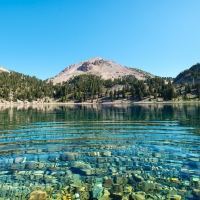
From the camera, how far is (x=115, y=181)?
10.9 meters

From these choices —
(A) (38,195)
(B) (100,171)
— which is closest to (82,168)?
(B) (100,171)

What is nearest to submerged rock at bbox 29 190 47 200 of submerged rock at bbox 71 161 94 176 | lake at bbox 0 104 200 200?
lake at bbox 0 104 200 200

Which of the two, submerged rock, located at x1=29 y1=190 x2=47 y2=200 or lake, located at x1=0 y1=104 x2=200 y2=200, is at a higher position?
lake, located at x1=0 y1=104 x2=200 y2=200

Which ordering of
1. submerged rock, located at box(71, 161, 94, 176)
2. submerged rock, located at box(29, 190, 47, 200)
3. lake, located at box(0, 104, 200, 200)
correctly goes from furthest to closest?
submerged rock, located at box(71, 161, 94, 176), lake, located at box(0, 104, 200, 200), submerged rock, located at box(29, 190, 47, 200)

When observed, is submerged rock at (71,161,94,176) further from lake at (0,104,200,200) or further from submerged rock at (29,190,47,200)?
submerged rock at (29,190,47,200)

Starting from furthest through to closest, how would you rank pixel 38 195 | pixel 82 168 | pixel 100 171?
pixel 82 168 → pixel 100 171 → pixel 38 195

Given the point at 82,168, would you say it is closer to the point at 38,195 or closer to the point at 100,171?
the point at 100,171

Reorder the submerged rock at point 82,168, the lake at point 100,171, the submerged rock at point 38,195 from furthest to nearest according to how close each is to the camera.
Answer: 1. the submerged rock at point 82,168
2. the lake at point 100,171
3. the submerged rock at point 38,195

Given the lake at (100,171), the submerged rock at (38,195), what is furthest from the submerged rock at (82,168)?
the submerged rock at (38,195)

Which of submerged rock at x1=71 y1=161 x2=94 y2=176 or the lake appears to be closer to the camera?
the lake

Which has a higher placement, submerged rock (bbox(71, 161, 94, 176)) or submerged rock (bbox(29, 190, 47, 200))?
submerged rock (bbox(71, 161, 94, 176))

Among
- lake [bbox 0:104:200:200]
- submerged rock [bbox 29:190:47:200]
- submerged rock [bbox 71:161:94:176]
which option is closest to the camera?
submerged rock [bbox 29:190:47:200]

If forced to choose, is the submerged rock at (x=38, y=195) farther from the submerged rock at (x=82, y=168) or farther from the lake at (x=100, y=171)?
the submerged rock at (x=82, y=168)

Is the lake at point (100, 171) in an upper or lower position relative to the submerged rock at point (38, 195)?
upper
